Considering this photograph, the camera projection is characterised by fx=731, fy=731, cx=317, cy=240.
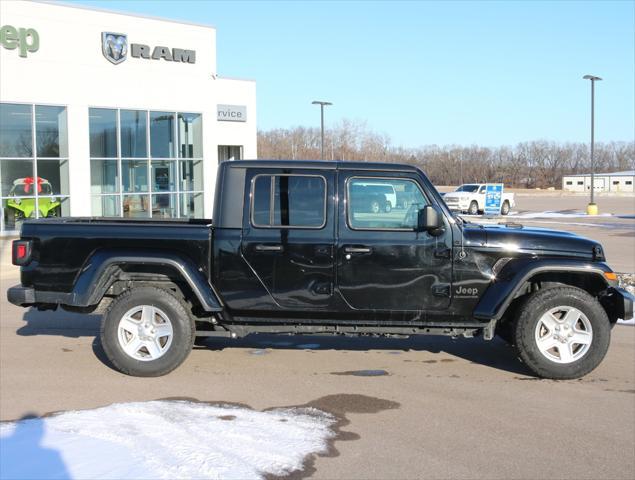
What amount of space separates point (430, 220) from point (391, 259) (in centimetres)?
51

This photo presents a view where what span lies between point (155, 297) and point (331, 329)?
5.49 feet

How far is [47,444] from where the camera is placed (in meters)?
4.94

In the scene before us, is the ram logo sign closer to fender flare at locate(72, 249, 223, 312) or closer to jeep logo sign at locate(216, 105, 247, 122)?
jeep logo sign at locate(216, 105, 247, 122)

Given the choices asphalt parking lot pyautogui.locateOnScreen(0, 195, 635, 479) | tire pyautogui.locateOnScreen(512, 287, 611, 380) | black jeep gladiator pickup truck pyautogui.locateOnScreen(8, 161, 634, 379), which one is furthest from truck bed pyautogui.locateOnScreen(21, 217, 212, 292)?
tire pyautogui.locateOnScreen(512, 287, 611, 380)

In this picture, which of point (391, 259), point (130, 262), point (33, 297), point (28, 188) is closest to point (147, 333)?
point (130, 262)

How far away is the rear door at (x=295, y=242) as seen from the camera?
22.2ft

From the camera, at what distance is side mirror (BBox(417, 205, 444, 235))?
6.54 metres

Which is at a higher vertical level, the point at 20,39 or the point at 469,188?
the point at 20,39

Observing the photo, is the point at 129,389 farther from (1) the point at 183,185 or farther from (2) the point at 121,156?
(1) the point at 183,185

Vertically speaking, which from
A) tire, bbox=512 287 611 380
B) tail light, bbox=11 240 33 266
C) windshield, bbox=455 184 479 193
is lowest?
tire, bbox=512 287 611 380

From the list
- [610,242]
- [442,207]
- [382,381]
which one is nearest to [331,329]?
[382,381]

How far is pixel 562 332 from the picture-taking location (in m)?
6.78

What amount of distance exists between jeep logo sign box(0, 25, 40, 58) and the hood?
19.0m

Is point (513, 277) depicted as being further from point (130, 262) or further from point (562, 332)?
point (130, 262)
